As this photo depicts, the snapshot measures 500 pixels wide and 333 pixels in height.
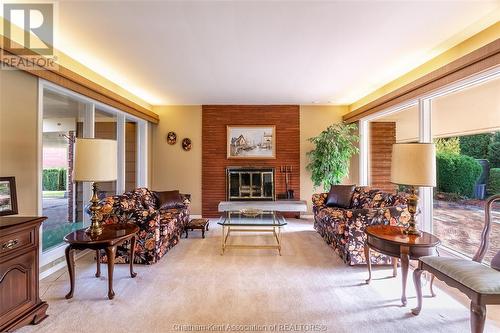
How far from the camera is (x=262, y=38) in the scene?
275 centimetres

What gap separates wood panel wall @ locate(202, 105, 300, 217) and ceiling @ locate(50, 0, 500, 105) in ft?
4.92

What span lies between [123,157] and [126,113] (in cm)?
86

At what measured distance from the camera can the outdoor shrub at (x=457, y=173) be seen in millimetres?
2998

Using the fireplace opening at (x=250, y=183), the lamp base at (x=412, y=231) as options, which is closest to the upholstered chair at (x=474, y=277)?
the lamp base at (x=412, y=231)

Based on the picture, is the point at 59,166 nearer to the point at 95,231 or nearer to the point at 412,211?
the point at 95,231

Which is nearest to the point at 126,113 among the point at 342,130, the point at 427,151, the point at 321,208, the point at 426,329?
the point at 321,208

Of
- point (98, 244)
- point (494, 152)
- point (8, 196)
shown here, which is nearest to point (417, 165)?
point (494, 152)

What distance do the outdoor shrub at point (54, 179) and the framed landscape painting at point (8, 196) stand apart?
24.5 inches

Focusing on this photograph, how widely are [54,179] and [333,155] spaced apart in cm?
473

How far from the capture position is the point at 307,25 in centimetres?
250

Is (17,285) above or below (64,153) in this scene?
below

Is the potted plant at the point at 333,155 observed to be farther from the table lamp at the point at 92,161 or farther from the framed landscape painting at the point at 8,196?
the framed landscape painting at the point at 8,196

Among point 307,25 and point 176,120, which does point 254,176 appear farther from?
point 307,25

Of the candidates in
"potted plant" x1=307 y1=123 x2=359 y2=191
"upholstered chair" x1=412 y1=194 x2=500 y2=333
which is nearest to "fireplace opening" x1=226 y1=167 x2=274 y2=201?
"potted plant" x1=307 y1=123 x2=359 y2=191
